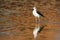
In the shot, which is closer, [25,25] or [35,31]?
[35,31]

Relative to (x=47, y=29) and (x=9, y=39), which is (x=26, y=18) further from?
(x=9, y=39)

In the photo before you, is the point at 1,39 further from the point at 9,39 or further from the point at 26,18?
the point at 26,18

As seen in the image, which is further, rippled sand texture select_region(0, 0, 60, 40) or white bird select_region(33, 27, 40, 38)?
white bird select_region(33, 27, 40, 38)

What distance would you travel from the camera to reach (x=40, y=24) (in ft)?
24.7

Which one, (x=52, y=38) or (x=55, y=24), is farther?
(x=55, y=24)

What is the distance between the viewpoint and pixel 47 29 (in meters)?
7.00

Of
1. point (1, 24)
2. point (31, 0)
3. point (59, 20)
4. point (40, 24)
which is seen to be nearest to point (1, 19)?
point (1, 24)

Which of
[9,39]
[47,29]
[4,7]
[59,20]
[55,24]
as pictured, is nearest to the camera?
[9,39]


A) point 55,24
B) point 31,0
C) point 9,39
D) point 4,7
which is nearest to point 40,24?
point 55,24

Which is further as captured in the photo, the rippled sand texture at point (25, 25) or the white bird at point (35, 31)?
the white bird at point (35, 31)

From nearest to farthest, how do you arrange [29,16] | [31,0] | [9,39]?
[9,39], [29,16], [31,0]

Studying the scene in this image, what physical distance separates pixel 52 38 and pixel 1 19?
2862 millimetres

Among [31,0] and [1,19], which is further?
[31,0]

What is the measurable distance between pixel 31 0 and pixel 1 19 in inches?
196
